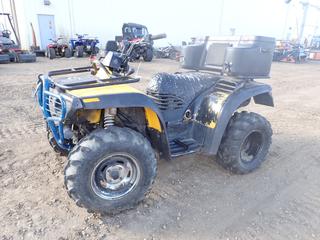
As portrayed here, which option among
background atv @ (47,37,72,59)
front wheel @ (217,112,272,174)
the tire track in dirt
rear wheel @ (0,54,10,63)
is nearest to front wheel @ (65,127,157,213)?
front wheel @ (217,112,272,174)

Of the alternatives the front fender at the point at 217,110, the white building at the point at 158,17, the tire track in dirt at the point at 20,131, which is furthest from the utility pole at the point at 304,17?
the tire track in dirt at the point at 20,131

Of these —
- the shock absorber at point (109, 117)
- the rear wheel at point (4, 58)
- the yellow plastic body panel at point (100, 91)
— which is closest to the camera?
the yellow plastic body panel at point (100, 91)

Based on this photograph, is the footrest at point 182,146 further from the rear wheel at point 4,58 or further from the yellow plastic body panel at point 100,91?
the rear wheel at point 4,58

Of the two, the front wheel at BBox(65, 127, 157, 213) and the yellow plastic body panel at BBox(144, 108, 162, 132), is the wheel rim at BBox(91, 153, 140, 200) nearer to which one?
Result: the front wheel at BBox(65, 127, 157, 213)

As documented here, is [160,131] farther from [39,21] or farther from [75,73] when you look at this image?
[39,21]

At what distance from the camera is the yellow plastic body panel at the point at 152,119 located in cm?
286

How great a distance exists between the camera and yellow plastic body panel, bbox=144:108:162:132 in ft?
9.37

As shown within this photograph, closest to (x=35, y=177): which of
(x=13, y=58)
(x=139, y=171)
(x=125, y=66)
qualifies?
(x=139, y=171)

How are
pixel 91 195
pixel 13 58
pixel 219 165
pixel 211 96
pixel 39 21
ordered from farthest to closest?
pixel 39 21 < pixel 13 58 < pixel 219 165 < pixel 211 96 < pixel 91 195

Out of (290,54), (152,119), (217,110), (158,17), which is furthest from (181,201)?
(158,17)

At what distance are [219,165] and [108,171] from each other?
1.68 meters

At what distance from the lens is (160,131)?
2.96m

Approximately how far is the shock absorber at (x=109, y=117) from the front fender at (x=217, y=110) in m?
1.12

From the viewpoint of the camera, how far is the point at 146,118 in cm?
299
